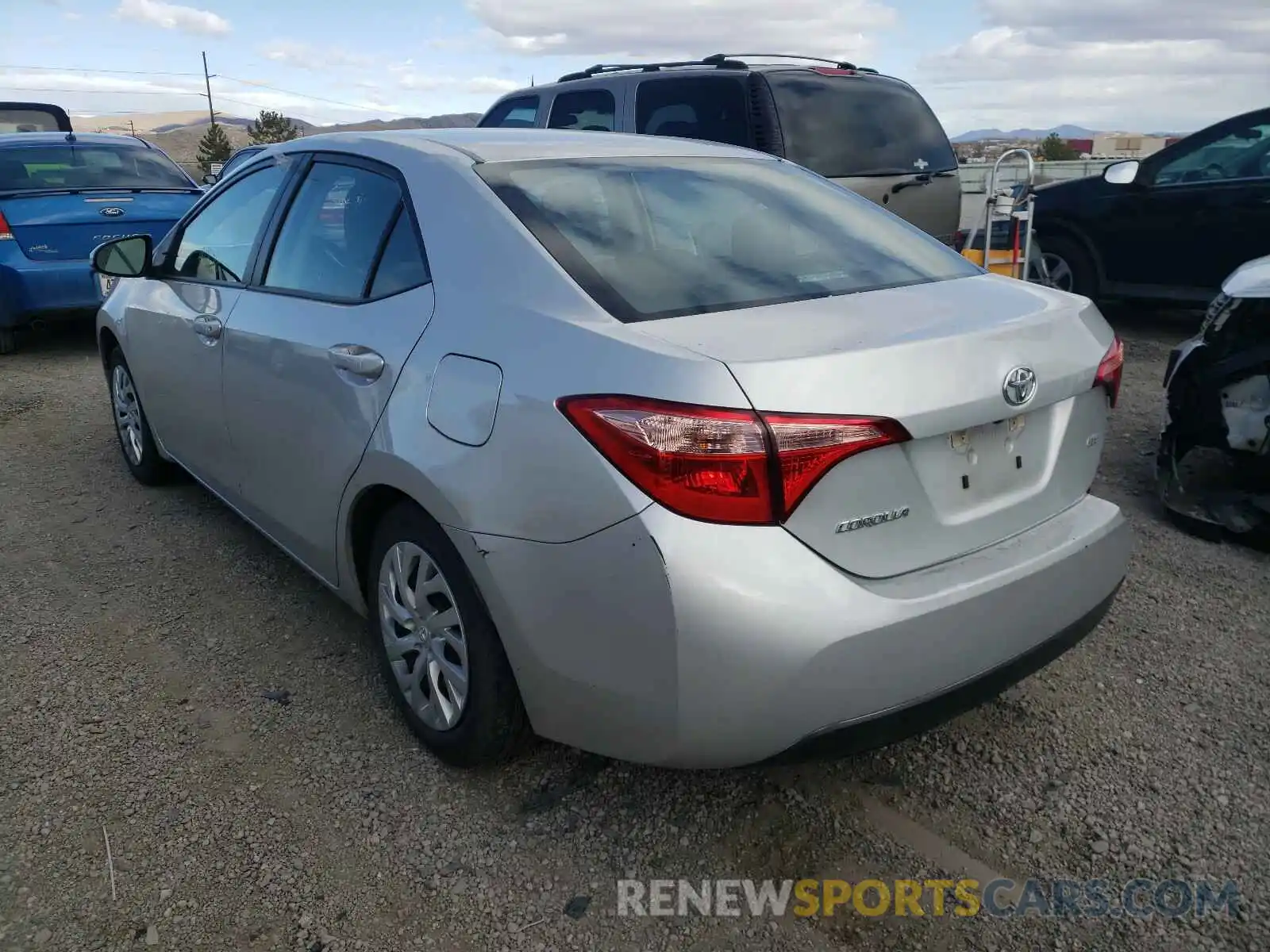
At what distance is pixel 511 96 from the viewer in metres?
8.02

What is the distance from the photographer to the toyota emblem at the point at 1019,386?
214 centimetres

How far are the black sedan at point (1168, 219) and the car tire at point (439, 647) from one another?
657cm

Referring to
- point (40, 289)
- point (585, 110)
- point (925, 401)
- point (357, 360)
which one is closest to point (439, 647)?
point (357, 360)

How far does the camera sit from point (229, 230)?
378 centimetres

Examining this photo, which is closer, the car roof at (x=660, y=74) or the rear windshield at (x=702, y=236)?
the rear windshield at (x=702, y=236)

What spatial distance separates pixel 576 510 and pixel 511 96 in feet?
22.5

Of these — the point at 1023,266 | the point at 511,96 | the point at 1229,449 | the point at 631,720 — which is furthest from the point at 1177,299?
the point at 631,720

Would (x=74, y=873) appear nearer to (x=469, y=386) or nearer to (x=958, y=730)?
(x=469, y=386)

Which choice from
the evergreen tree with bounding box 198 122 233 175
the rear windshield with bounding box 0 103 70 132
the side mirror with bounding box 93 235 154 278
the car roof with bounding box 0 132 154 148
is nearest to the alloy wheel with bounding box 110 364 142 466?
the side mirror with bounding box 93 235 154 278

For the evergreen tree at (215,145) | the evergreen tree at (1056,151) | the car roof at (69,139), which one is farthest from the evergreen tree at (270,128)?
the car roof at (69,139)

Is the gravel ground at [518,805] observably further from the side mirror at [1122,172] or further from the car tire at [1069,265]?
the car tire at [1069,265]

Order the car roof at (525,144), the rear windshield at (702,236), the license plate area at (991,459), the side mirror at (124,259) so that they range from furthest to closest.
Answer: the side mirror at (124,259) → the car roof at (525,144) → the rear windshield at (702,236) → the license plate area at (991,459)

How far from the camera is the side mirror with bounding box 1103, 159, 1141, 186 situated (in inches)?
281

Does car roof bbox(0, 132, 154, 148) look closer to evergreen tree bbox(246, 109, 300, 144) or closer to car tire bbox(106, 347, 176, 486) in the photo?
car tire bbox(106, 347, 176, 486)
